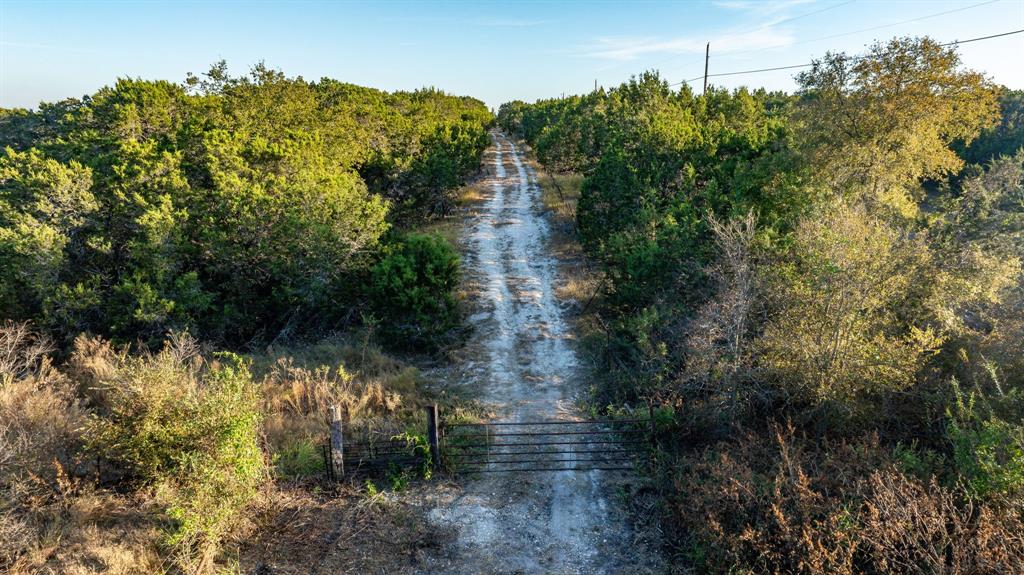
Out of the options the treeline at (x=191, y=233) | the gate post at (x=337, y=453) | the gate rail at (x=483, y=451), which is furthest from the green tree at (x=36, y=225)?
the gate post at (x=337, y=453)

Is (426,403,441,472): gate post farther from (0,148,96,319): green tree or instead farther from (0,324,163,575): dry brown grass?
(0,148,96,319): green tree

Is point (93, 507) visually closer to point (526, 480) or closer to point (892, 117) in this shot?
point (526, 480)

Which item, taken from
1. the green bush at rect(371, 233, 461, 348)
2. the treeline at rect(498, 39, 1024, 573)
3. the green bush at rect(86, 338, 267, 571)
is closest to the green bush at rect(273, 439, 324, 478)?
the green bush at rect(86, 338, 267, 571)

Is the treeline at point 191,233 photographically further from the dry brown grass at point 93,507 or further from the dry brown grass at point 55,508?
the dry brown grass at point 55,508

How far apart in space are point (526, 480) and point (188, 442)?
6.38 m

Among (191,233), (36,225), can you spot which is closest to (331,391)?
(191,233)

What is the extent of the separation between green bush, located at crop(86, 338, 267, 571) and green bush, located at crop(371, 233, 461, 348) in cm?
890

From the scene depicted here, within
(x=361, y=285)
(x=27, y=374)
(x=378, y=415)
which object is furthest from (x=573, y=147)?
(x=27, y=374)

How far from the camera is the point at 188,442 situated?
8555mm

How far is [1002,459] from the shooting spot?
7.39 metres

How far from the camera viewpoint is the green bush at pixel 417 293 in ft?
58.0

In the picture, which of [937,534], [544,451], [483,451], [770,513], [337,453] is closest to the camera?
[937,534]

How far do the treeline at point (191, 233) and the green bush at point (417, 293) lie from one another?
0.07 m

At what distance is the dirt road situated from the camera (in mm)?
8867
